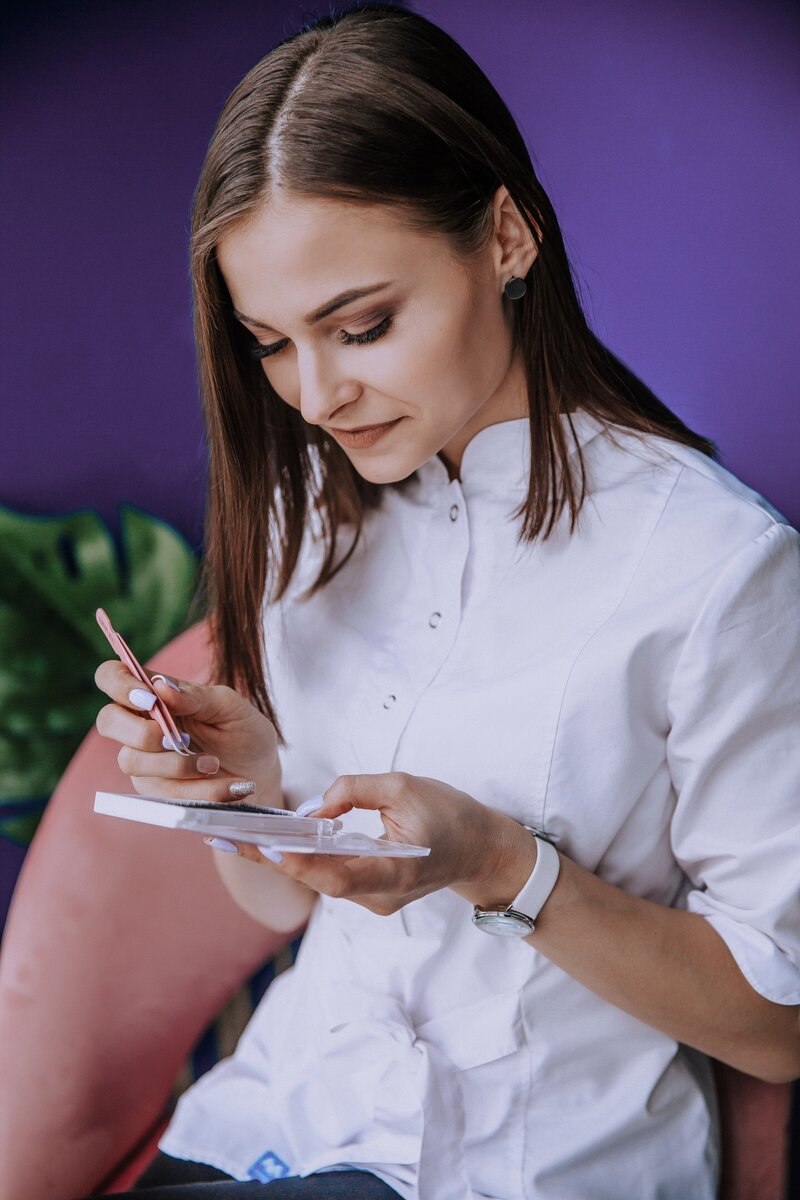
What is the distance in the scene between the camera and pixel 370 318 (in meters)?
0.88

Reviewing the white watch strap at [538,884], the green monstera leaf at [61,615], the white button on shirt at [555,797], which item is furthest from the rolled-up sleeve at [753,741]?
the green monstera leaf at [61,615]

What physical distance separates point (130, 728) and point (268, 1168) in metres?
0.47

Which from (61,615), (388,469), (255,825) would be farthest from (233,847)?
(61,615)

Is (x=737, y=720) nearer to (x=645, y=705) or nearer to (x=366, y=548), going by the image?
(x=645, y=705)

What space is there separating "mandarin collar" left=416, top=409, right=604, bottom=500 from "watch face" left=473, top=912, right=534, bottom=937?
38 centimetres

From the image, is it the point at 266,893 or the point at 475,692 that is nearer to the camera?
the point at 475,692

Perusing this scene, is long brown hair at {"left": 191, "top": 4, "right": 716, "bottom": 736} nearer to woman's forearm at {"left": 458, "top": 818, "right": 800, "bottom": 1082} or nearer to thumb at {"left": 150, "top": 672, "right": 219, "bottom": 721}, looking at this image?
thumb at {"left": 150, "top": 672, "right": 219, "bottom": 721}

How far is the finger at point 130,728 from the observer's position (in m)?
0.89

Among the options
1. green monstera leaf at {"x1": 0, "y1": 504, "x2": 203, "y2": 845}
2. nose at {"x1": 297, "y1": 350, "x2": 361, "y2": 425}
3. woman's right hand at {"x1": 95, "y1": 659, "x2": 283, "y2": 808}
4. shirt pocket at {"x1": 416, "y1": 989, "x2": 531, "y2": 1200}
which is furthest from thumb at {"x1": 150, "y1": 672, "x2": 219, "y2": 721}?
green monstera leaf at {"x1": 0, "y1": 504, "x2": 203, "y2": 845}

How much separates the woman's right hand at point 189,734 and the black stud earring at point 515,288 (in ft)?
1.38

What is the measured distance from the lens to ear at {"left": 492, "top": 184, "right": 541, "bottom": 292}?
3.04ft

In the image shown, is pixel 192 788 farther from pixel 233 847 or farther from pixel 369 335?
pixel 369 335

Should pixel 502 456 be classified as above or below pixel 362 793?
above

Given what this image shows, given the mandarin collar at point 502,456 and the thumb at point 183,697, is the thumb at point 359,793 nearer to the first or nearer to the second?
the thumb at point 183,697
